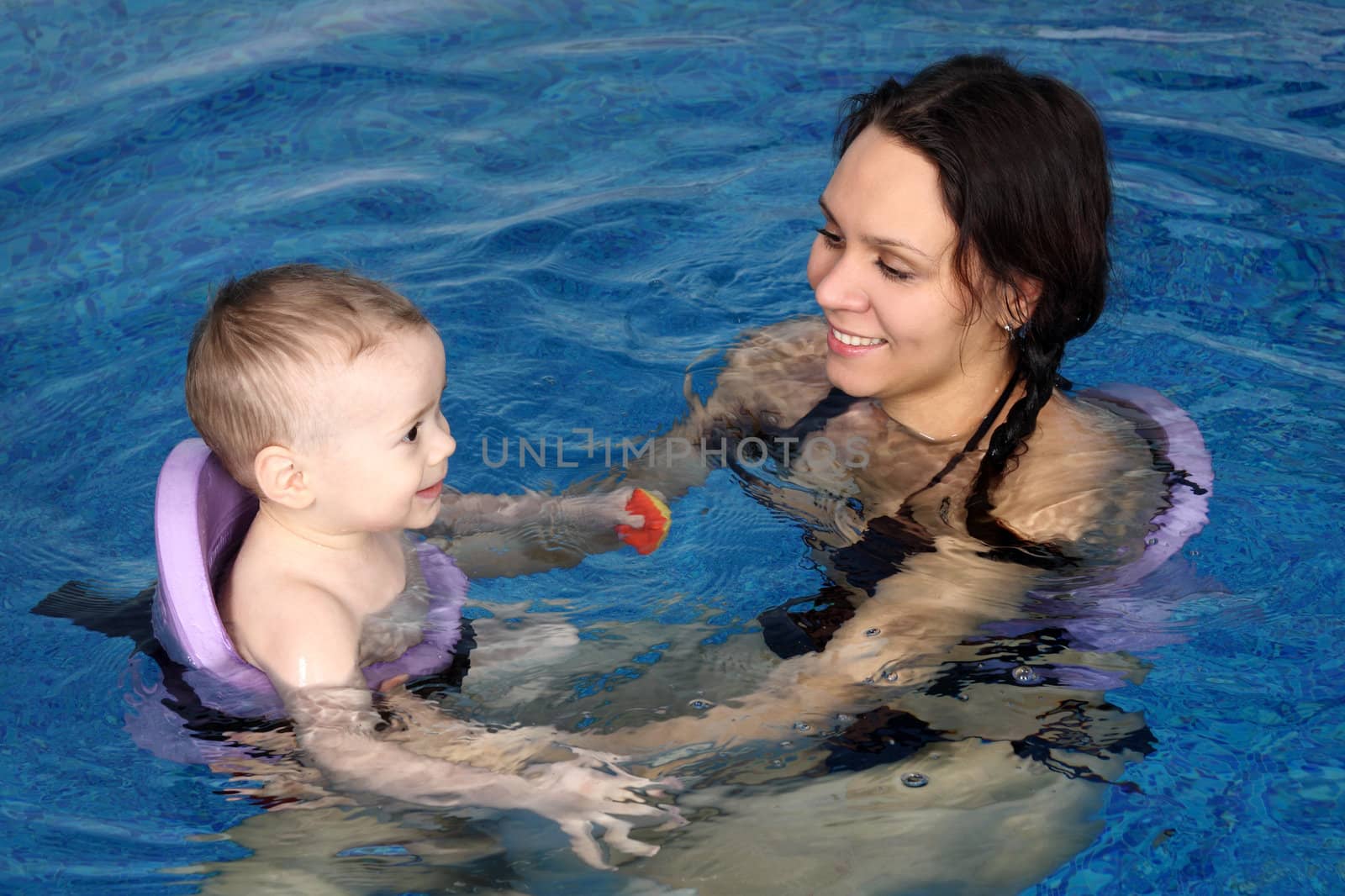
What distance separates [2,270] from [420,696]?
3.50 metres

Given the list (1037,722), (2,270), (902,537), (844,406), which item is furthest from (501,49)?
(1037,722)

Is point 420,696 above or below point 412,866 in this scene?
above

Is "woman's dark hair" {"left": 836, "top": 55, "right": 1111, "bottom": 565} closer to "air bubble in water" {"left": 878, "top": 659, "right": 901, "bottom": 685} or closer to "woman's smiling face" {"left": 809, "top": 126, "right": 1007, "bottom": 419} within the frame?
"woman's smiling face" {"left": 809, "top": 126, "right": 1007, "bottom": 419}

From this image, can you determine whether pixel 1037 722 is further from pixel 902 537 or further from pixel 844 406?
pixel 844 406

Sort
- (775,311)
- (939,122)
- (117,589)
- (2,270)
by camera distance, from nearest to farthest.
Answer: (939,122), (117,589), (775,311), (2,270)

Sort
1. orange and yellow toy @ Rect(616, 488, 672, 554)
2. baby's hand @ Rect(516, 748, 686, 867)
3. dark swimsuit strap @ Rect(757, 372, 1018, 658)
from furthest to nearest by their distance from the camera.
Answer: orange and yellow toy @ Rect(616, 488, 672, 554) → dark swimsuit strap @ Rect(757, 372, 1018, 658) → baby's hand @ Rect(516, 748, 686, 867)

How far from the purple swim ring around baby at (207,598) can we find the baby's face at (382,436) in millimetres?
277

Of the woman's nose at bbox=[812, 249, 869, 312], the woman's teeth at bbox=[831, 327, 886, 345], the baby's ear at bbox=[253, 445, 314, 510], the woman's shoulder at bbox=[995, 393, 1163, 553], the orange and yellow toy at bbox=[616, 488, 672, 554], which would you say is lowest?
the orange and yellow toy at bbox=[616, 488, 672, 554]

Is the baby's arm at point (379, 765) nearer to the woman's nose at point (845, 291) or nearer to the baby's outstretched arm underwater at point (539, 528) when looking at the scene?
the baby's outstretched arm underwater at point (539, 528)

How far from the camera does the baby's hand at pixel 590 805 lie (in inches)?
106

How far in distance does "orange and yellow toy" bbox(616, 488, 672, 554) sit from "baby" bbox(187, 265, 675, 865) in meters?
0.84

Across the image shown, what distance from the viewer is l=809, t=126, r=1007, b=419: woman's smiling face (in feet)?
10.3

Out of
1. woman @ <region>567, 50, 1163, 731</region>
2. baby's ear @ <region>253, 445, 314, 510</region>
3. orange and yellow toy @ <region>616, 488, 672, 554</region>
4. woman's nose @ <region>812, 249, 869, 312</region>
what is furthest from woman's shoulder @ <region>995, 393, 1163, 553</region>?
baby's ear @ <region>253, 445, 314, 510</region>

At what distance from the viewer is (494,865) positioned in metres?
2.88
